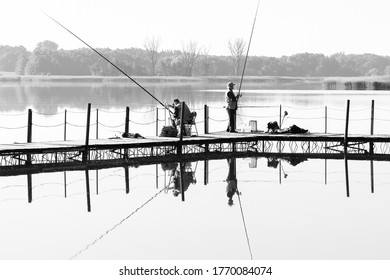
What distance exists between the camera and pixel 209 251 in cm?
1059

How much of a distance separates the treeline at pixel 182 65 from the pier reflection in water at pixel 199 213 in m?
88.9

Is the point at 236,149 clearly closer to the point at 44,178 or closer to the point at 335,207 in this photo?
the point at 44,178

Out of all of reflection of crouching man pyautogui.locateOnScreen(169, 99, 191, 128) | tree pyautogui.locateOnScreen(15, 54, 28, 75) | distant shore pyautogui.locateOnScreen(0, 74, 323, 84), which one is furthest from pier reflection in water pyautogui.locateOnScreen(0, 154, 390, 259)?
tree pyautogui.locateOnScreen(15, 54, 28, 75)

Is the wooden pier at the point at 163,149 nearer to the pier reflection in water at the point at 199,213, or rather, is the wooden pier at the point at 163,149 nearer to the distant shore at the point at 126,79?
the pier reflection in water at the point at 199,213

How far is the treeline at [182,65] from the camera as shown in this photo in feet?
359

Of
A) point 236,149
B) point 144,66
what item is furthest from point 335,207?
point 144,66

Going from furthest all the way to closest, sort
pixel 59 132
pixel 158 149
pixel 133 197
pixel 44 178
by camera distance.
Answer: pixel 59 132 < pixel 158 149 < pixel 44 178 < pixel 133 197

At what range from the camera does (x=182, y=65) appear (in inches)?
4569

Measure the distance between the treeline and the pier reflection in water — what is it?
88.9 metres

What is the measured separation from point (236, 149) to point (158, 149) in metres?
1.99

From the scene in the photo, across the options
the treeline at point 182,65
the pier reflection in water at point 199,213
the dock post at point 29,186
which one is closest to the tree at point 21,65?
the treeline at point 182,65

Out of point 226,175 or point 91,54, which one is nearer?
point 226,175

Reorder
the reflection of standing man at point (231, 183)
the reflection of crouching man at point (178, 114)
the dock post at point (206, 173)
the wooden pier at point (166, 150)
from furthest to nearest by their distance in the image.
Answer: the reflection of crouching man at point (178, 114)
the wooden pier at point (166, 150)
the dock post at point (206, 173)
the reflection of standing man at point (231, 183)

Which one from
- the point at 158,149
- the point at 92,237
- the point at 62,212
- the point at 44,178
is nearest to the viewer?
the point at 92,237
